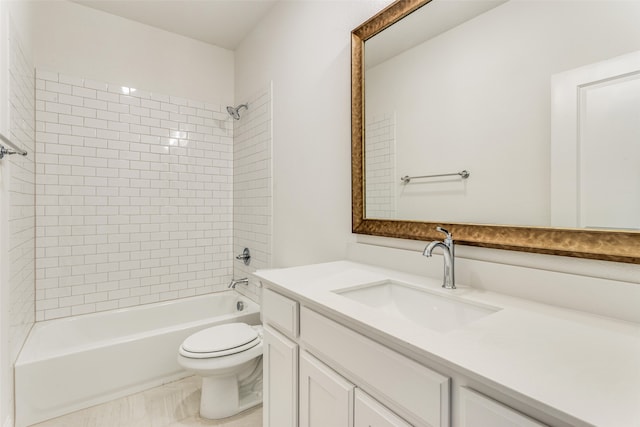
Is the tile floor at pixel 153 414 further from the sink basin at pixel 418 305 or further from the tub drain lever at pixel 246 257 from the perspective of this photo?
the sink basin at pixel 418 305

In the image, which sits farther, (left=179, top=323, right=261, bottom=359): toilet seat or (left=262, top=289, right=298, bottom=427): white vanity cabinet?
(left=179, top=323, right=261, bottom=359): toilet seat

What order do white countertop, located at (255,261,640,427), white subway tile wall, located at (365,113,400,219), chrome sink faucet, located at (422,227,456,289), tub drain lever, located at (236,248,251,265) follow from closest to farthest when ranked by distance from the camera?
white countertop, located at (255,261,640,427) < chrome sink faucet, located at (422,227,456,289) < white subway tile wall, located at (365,113,400,219) < tub drain lever, located at (236,248,251,265)

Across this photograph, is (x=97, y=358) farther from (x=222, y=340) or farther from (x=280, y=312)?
(x=280, y=312)

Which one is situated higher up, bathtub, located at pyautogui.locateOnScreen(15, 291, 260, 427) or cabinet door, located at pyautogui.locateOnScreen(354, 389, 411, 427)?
cabinet door, located at pyautogui.locateOnScreen(354, 389, 411, 427)

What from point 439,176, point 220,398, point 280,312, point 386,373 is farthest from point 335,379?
point 220,398

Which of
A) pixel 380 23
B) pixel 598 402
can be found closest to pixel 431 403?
pixel 598 402

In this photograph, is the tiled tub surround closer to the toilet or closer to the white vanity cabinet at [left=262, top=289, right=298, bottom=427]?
the toilet

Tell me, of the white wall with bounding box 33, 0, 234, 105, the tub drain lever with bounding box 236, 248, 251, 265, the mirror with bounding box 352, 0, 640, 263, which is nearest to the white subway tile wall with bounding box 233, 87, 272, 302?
the tub drain lever with bounding box 236, 248, 251, 265

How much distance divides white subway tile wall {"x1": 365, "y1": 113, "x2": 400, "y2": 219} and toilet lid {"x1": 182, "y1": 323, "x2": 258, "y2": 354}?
1.05 metres

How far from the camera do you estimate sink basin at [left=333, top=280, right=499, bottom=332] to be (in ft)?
3.16

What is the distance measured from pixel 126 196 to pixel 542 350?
2767mm

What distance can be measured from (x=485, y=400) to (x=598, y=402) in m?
0.16

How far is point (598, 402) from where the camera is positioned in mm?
453

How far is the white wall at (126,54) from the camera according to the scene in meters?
2.21
